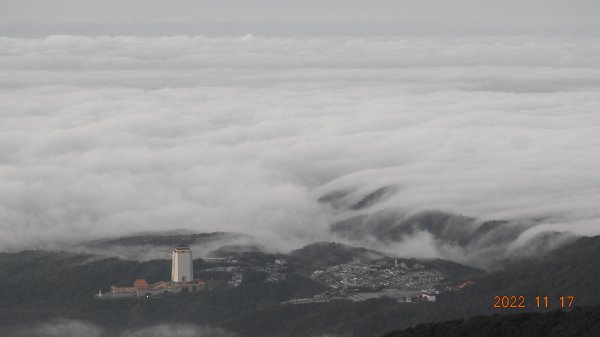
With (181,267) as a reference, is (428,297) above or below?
below

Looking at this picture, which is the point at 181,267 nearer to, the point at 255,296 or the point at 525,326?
the point at 255,296

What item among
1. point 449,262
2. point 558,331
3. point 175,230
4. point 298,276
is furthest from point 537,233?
point 558,331

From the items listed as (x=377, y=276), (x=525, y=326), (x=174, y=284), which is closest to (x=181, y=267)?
(x=174, y=284)

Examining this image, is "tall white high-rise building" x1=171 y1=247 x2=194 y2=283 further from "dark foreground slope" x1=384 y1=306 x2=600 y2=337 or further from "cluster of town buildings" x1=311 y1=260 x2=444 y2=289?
"dark foreground slope" x1=384 y1=306 x2=600 y2=337

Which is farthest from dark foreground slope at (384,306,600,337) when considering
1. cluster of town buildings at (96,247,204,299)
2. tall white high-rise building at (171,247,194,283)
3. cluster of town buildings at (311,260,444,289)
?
tall white high-rise building at (171,247,194,283)

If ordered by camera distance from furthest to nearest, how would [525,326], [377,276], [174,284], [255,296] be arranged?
[377,276], [174,284], [255,296], [525,326]

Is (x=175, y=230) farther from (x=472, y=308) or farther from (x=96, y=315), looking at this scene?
(x=472, y=308)

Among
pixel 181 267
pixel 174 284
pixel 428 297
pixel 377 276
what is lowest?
pixel 428 297
